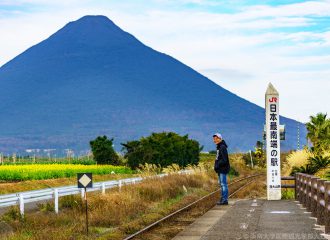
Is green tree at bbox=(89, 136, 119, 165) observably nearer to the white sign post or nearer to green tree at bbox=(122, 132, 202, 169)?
green tree at bbox=(122, 132, 202, 169)

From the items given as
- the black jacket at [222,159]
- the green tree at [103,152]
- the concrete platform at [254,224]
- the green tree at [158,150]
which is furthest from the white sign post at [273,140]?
the green tree at [103,152]

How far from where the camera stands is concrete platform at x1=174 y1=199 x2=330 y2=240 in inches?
606

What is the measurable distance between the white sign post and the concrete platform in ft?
10.6

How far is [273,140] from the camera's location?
86.5 feet

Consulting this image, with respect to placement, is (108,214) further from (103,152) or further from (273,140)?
(103,152)

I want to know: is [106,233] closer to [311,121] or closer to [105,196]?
[105,196]

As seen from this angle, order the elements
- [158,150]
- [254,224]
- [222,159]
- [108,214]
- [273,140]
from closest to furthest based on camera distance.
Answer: [254,224] → [108,214] → [222,159] → [273,140] → [158,150]

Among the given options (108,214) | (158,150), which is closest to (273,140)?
(108,214)

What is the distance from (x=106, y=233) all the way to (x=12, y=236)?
7.47 feet

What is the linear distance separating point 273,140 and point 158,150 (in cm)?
3642

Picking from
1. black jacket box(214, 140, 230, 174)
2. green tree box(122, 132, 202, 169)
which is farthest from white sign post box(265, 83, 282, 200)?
green tree box(122, 132, 202, 169)

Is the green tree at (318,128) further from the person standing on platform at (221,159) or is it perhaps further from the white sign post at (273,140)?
the person standing on platform at (221,159)

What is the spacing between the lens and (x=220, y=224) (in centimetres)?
1775

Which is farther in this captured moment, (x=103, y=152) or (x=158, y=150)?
(x=103, y=152)
